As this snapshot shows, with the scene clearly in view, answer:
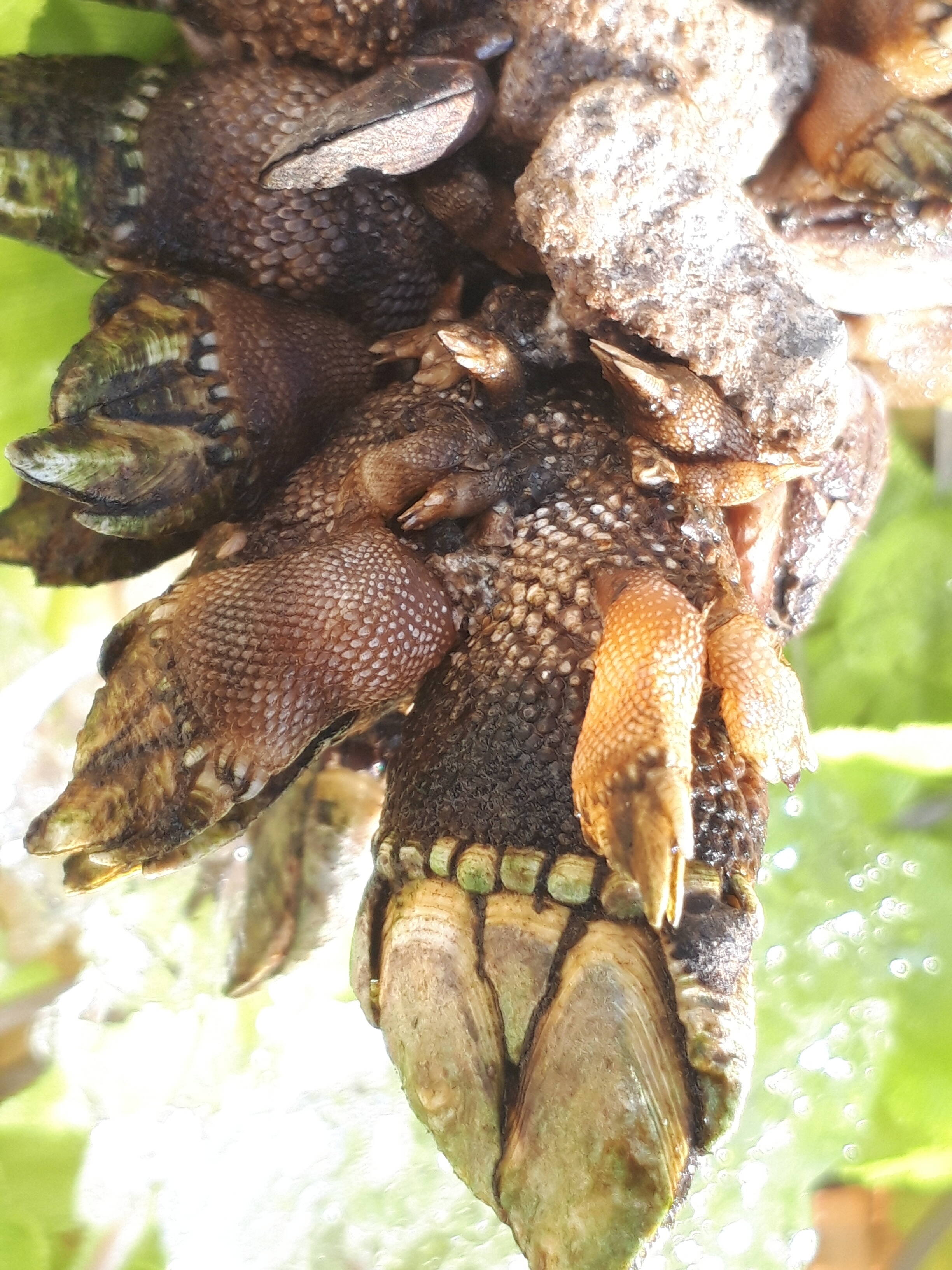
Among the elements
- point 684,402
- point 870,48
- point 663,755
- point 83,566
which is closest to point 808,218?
point 870,48

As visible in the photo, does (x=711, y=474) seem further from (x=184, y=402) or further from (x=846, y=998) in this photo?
(x=846, y=998)

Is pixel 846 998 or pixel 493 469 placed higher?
pixel 493 469

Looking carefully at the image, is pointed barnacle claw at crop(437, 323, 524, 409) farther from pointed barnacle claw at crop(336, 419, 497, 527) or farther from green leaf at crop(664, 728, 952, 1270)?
green leaf at crop(664, 728, 952, 1270)

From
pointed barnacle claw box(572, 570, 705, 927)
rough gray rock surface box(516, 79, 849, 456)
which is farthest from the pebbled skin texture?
pointed barnacle claw box(572, 570, 705, 927)

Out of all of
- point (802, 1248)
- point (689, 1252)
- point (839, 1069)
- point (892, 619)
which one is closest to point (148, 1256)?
point (689, 1252)

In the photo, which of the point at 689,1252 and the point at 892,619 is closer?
the point at 689,1252

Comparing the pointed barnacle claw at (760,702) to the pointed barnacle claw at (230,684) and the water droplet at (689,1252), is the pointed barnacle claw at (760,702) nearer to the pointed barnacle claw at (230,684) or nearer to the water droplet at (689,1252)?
the pointed barnacle claw at (230,684)
